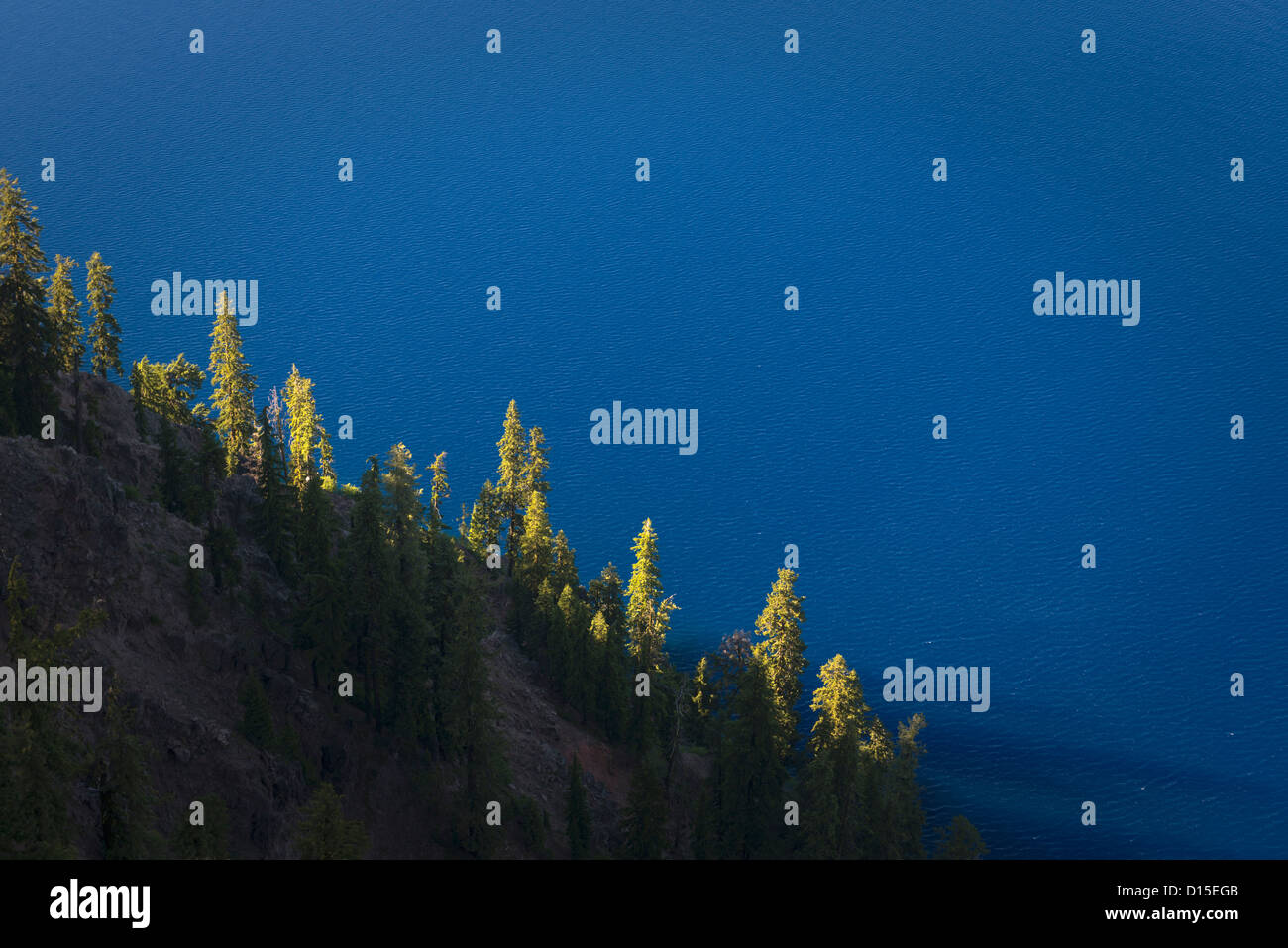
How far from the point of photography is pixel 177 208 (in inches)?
7357

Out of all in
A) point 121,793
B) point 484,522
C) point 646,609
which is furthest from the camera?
point 484,522

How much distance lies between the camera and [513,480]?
315 ft

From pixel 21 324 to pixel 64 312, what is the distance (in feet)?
23.7

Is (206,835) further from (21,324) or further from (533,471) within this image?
(533,471)

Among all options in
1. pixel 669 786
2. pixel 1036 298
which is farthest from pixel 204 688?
pixel 1036 298

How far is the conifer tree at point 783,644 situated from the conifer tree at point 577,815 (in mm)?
11297

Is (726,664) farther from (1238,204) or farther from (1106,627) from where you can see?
(1238,204)

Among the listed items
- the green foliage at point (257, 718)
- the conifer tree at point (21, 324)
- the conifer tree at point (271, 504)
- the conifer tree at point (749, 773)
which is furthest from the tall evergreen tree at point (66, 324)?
the conifer tree at point (749, 773)

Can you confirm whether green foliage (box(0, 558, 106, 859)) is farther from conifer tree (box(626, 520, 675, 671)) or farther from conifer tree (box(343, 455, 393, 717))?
conifer tree (box(626, 520, 675, 671))

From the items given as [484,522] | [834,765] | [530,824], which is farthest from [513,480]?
[834,765]

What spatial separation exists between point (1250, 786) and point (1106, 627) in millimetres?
21012

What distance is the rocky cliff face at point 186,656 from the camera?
62188mm

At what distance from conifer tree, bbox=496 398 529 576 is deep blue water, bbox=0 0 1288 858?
28492mm

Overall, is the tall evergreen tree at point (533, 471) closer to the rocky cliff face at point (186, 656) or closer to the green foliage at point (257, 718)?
the rocky cliff face at point (186, 656)
